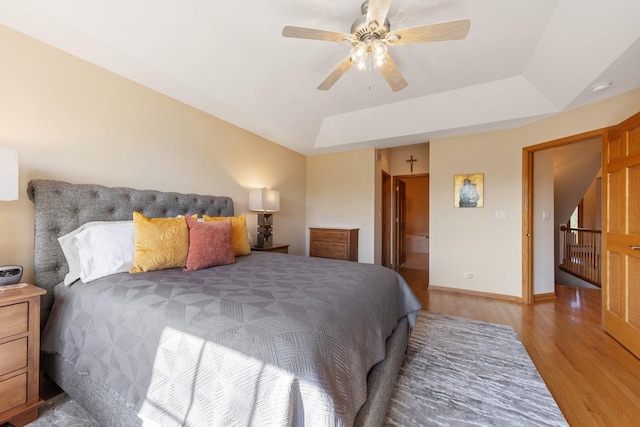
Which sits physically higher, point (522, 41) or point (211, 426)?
point (522, 41)

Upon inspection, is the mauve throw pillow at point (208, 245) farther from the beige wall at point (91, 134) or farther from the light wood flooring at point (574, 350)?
the light wood flooring at point (574, 350)

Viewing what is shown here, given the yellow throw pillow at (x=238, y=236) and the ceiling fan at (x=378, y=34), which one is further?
the yellow throw pillow at (x=238, y=236)

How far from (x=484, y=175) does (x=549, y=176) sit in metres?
0.92

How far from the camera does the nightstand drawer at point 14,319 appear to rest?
4.19ft

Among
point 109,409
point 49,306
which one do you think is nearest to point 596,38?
point 109,409

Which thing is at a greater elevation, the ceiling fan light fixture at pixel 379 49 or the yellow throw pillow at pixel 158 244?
the ceiling fan light fixture at pixel 379 49

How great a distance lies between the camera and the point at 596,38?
1.96 m

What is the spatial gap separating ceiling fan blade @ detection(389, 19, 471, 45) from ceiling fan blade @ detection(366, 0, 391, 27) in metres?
0.14

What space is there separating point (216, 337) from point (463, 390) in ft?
5.57

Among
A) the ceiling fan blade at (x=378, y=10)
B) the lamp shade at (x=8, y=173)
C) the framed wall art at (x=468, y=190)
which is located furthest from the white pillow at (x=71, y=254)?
the framed wall art at (x=468, y=190)

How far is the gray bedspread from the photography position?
831mm

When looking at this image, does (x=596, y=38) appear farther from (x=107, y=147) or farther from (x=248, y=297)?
(x=107, y=147)

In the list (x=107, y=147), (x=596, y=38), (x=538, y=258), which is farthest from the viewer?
(x=538, y=258)

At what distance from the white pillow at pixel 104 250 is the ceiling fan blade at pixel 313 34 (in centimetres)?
179
